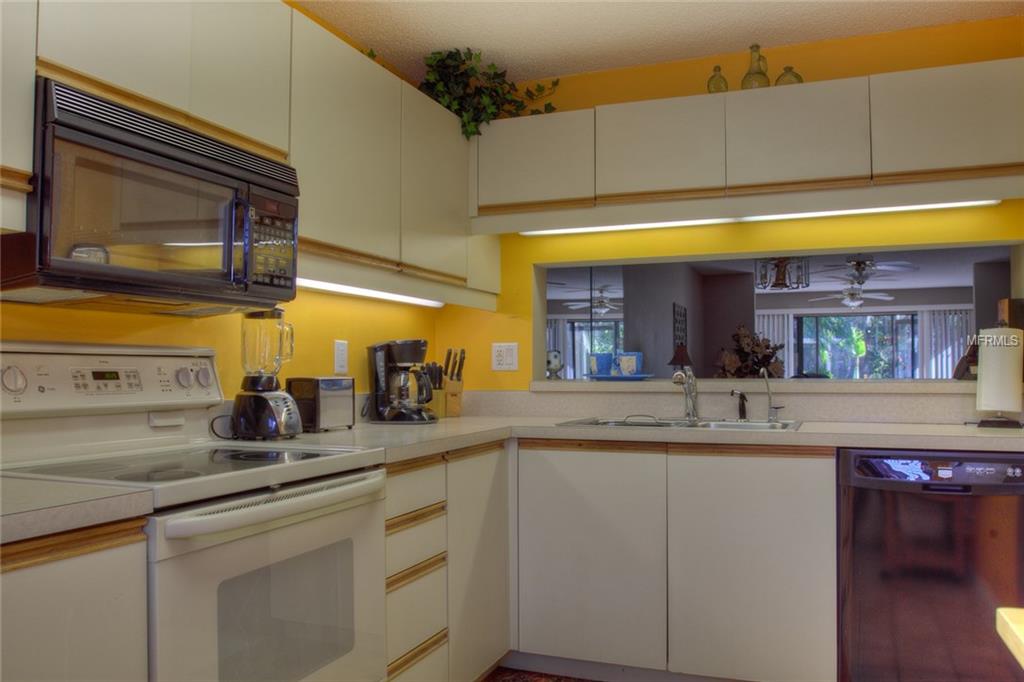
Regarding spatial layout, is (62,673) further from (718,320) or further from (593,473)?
(718,320)

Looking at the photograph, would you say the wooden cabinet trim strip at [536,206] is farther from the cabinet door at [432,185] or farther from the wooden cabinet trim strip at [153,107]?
the wooden cabinet trim strip at [153,107]

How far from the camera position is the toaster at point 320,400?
223 cm

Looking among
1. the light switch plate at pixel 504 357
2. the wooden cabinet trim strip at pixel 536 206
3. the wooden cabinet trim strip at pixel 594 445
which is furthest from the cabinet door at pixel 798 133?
the light switch plate at pixel 504 357

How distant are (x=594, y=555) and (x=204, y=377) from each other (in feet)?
4.39

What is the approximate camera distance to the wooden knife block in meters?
3.11

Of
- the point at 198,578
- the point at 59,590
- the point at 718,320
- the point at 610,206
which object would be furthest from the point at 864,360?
the point at 59,590

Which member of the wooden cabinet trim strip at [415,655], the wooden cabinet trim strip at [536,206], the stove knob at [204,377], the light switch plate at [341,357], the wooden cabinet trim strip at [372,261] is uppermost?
the wooden cabinet trim strip at [536,206]

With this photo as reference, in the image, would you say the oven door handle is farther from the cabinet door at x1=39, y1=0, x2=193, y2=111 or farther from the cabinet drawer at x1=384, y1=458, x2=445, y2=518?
the cabinet door at x1=39, y1=0, x2=193, y2=111

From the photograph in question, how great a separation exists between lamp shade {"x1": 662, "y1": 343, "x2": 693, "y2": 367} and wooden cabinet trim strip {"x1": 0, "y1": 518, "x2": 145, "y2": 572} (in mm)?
2240

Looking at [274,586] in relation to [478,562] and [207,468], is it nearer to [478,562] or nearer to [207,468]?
[207,468]

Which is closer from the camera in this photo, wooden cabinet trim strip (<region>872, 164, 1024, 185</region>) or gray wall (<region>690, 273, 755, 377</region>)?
wooden cabinet trim strip (<region>872, 164, 1024, 185</region>)

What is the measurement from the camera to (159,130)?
157cm

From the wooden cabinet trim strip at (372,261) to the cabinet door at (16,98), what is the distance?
0.74 meters

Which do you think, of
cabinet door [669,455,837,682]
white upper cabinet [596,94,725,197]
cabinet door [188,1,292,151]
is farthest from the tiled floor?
cabinet door [188,1,292,151]
